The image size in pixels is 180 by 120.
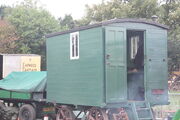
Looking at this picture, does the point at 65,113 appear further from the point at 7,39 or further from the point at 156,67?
the point at 7,39

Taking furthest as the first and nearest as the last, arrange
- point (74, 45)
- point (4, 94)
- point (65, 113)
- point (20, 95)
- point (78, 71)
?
1. point (4, 94)
2. point (20, 95)
3. point (65, 113)
4. point (74, 45)
5. point (78, 71)

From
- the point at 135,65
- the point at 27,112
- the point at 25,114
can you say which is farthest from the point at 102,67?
the point at 25,114

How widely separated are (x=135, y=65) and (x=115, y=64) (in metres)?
1.59

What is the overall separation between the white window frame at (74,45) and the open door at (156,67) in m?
2.02

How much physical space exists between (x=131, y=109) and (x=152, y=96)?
86 centimetres

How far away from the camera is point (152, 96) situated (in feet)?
35.4

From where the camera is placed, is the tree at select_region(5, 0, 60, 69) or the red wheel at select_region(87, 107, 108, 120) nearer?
the red wheel at select_region(87, 107, 108, 120)

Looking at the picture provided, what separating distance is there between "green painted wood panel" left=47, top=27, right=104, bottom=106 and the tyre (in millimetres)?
1063

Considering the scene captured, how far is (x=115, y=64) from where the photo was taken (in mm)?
9953

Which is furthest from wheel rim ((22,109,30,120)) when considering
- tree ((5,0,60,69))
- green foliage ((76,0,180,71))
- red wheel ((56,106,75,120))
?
tree ((5,0,60,69))

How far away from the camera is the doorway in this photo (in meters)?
11.2

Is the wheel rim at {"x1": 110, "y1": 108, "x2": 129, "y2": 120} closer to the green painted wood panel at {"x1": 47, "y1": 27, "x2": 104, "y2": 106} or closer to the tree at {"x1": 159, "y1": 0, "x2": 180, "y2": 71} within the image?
the green painted wood panel at {"x1": 47, "y1": 27, "x2": 104, "y2": 106}

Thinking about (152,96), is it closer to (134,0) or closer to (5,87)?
(5,87)

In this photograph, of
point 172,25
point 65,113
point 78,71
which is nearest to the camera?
point 78,71
